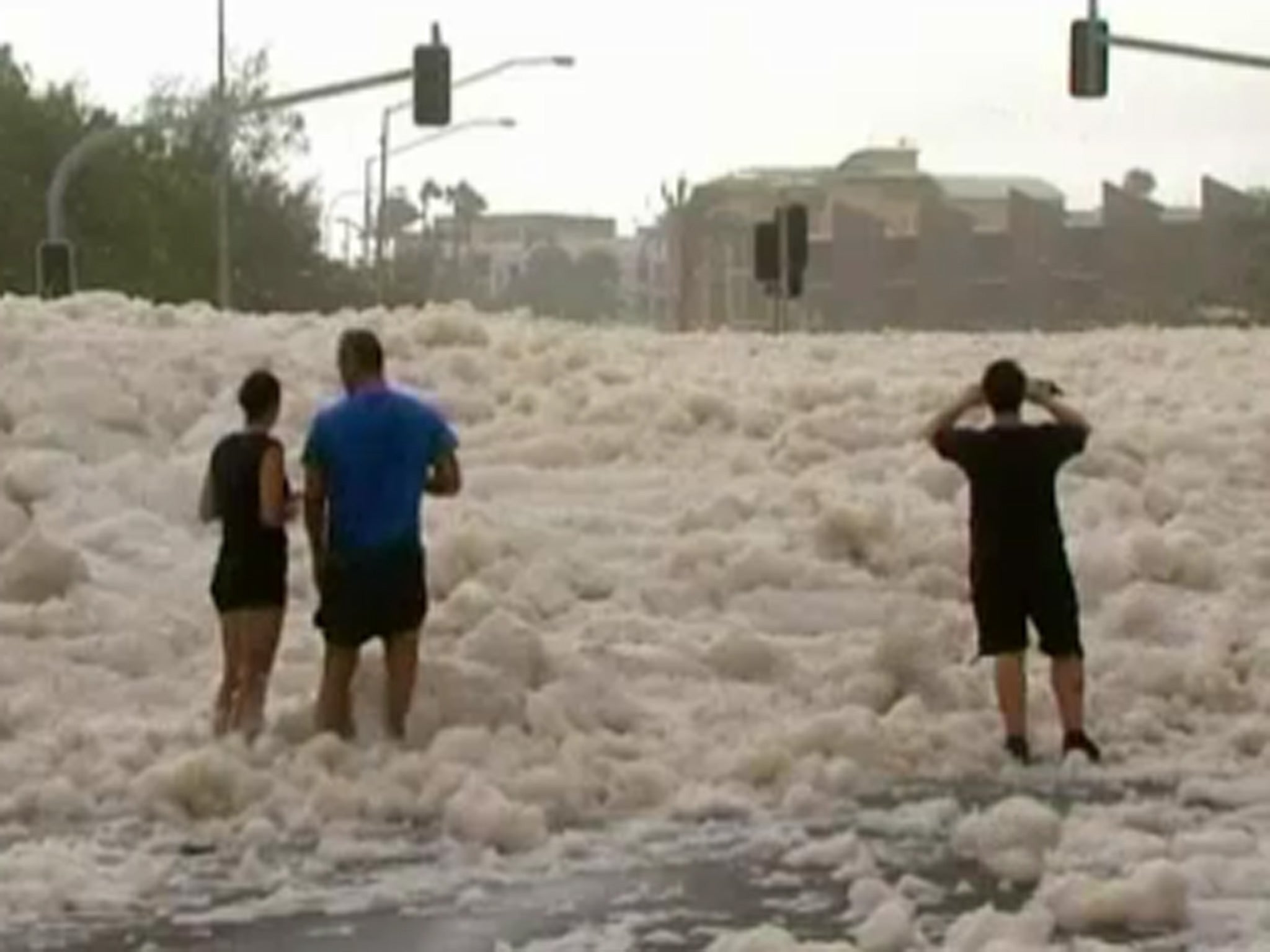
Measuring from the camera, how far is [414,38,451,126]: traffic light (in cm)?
3784

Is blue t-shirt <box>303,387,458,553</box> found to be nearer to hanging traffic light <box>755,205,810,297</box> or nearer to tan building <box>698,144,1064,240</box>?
hanging traffic light <box>755,205,810,297</box>

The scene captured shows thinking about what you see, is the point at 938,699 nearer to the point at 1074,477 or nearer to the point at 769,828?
the point at 769,828

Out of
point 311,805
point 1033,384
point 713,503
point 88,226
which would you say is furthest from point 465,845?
point 88,226

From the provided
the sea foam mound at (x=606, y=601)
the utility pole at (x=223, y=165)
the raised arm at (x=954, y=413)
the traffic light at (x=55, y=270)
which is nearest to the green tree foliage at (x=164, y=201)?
the utility pole at (x=223, y=165)

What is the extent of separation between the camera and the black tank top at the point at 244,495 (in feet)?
42.0

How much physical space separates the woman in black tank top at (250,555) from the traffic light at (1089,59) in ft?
87.2

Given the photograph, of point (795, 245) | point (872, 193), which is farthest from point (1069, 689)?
point (872, 193)

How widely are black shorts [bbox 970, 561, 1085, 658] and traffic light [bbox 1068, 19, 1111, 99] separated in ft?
84.9

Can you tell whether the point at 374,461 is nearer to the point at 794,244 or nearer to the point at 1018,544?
the point at 1018,544

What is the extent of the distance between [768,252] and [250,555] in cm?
1884

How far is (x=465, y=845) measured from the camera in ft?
37.7

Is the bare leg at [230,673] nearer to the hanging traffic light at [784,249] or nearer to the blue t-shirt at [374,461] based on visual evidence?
the blue t-shirt at [374,461]

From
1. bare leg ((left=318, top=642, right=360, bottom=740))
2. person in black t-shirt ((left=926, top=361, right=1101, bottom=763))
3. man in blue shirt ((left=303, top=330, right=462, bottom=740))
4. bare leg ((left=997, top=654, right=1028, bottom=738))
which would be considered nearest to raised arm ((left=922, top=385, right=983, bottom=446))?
person in black t-shirt ((left=926, top=361, right=1101, bottom=763))

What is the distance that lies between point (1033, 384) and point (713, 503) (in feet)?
16.2
